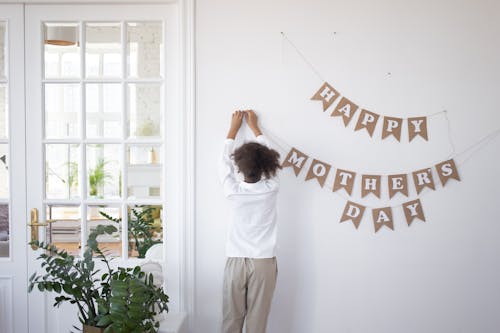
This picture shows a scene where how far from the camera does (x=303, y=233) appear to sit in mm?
3145

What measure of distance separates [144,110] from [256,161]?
823mm

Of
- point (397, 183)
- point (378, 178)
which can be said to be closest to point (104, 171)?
point (378, 178)

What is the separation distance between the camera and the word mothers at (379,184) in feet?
10.3

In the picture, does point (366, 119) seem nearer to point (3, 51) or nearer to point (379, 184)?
point (379, 184)

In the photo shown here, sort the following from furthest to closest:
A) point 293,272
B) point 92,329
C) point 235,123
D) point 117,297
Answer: point 293,272 < point 235,123 < point 92,329 < point 117,297

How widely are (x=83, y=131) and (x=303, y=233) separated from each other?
1393 millimetres

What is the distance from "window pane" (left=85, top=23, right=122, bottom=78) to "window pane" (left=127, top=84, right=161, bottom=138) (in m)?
0.15

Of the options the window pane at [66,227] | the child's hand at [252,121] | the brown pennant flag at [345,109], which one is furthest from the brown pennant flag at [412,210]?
the window pane at [66,227]

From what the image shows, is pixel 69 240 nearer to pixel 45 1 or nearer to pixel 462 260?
pixel 45 1

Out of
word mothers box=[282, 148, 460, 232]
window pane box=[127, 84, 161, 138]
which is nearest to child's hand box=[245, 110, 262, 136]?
word mothers box=[282, 148, 460, 232]

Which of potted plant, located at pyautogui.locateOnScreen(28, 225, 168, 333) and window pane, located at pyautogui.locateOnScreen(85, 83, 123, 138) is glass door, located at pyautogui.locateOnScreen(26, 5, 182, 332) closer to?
window pane, located at pyautogui.locateOnScreen(85, 83, 123, 138)

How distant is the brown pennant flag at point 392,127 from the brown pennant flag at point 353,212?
1.38ft

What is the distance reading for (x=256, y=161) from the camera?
110 inches

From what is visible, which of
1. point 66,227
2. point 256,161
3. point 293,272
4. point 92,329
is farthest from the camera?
point 66,227
